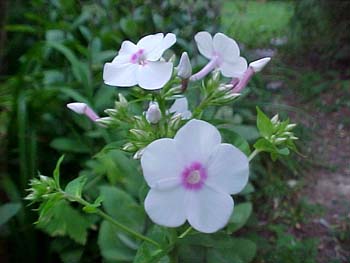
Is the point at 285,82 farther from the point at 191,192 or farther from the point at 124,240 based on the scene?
the point at 191,192

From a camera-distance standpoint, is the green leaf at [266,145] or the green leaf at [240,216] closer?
the green leaf at [266,145]

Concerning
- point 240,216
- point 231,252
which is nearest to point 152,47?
point 231,252

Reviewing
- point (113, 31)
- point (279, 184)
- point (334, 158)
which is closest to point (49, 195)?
point (279, 184)

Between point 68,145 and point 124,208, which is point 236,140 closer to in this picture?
point 124,208

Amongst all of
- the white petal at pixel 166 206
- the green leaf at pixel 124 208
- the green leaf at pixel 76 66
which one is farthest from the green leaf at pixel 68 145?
the white petal at pixel 166 206

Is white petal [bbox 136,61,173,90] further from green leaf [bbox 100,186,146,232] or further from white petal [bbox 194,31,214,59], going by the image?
green leaf [bbox 100,186,146,232]

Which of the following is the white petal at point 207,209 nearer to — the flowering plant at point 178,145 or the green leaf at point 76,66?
the flowering plant at point 178,145
